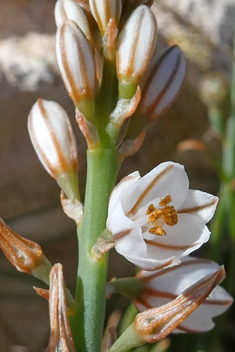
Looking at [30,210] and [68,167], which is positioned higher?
[68,167]

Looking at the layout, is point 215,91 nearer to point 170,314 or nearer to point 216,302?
point 216,302

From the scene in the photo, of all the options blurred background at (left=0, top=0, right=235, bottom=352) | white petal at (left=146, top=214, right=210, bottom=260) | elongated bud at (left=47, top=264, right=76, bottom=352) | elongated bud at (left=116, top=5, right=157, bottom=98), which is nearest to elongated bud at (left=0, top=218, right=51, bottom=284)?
elongated bud at (left=47, top=264, right=76, bottom=352)

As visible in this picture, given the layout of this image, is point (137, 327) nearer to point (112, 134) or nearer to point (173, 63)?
point (112, 134)

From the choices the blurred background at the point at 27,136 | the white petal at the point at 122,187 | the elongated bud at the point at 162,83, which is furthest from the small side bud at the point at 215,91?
the white petal at the point at 122,187

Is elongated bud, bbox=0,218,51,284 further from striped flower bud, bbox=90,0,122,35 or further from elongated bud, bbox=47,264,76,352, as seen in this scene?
striped flower bud, bbox=90,0,122,35

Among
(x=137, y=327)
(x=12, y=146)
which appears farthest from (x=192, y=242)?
(x=12, y=146)
